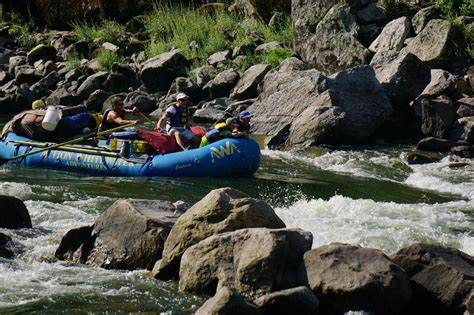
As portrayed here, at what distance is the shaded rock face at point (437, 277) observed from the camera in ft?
19.8

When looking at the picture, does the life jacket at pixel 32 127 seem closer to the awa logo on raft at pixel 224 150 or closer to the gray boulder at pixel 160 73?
the awa logo on raft at pixel 224 150

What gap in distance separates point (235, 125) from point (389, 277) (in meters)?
6.07

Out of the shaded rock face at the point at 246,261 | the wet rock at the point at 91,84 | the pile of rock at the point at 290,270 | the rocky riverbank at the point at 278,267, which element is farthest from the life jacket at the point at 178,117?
the wet rock at the point at 91,84

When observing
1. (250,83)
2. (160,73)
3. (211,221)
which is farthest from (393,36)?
(211,221)

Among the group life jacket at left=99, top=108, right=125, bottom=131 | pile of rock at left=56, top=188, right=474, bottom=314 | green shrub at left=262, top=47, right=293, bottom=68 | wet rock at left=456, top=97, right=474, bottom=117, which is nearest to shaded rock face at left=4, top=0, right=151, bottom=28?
green shrub at left=262, top=47, right=293, bottom=68

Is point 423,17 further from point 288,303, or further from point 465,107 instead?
point 288,303

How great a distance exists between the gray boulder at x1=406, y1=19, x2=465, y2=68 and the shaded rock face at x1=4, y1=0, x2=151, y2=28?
11830mm

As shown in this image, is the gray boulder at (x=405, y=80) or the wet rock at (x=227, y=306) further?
the gray boulder at (x=405, y=80)

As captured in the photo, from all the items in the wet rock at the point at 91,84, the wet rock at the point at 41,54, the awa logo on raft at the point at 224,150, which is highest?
the wet rock at the point at 41,54

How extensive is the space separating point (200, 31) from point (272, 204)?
12830 mm

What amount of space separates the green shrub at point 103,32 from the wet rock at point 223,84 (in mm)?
6026

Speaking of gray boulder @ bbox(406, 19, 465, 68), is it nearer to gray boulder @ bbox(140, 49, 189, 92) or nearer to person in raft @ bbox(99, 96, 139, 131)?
person in raft @ bbox(99, 96, 139, 131)

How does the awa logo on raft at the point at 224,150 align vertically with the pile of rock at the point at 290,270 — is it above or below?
above

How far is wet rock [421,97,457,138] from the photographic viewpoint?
45.5 ft
